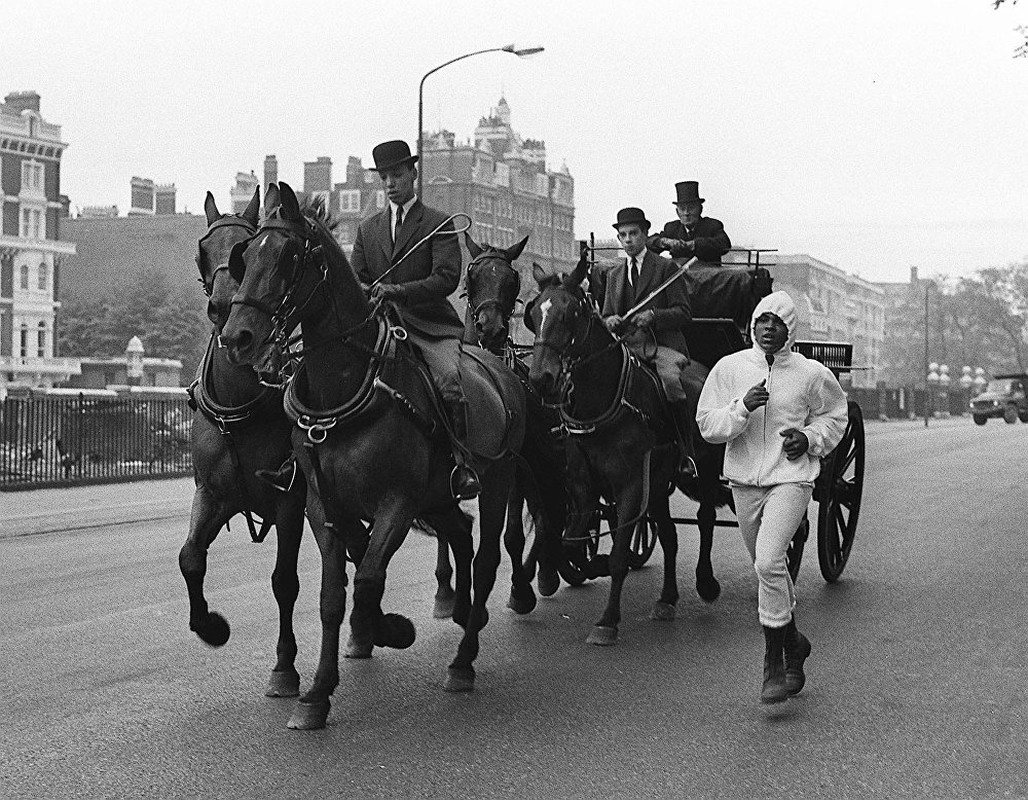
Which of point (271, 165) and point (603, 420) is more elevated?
point (271, 165)

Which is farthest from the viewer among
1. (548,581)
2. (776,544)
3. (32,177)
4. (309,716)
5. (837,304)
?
(837,304)

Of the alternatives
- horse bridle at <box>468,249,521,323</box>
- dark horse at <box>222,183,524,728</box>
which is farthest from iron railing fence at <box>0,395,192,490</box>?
dark horse at <box>222,183,524,728</box>

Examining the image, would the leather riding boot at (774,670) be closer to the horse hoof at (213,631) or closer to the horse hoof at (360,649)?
the horse hoof at (360,649)

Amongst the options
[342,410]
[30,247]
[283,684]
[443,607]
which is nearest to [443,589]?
[443,607]

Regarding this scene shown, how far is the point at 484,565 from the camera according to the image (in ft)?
27.8

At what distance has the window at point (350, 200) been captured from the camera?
361 feet

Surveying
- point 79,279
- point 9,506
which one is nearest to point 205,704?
point 9,506

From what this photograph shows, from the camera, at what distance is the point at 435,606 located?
10305mm

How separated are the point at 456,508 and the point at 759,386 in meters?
1.91

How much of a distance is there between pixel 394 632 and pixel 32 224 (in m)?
85.7

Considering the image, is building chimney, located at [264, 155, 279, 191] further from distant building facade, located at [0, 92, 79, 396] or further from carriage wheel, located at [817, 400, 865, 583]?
carriage wheel, located at [817, 400, 865, 583]

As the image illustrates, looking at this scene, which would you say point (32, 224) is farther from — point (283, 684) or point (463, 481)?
point (283, 684)

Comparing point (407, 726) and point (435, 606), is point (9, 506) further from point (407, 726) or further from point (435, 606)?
point (407, 726)

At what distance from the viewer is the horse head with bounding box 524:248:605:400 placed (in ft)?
30.1
